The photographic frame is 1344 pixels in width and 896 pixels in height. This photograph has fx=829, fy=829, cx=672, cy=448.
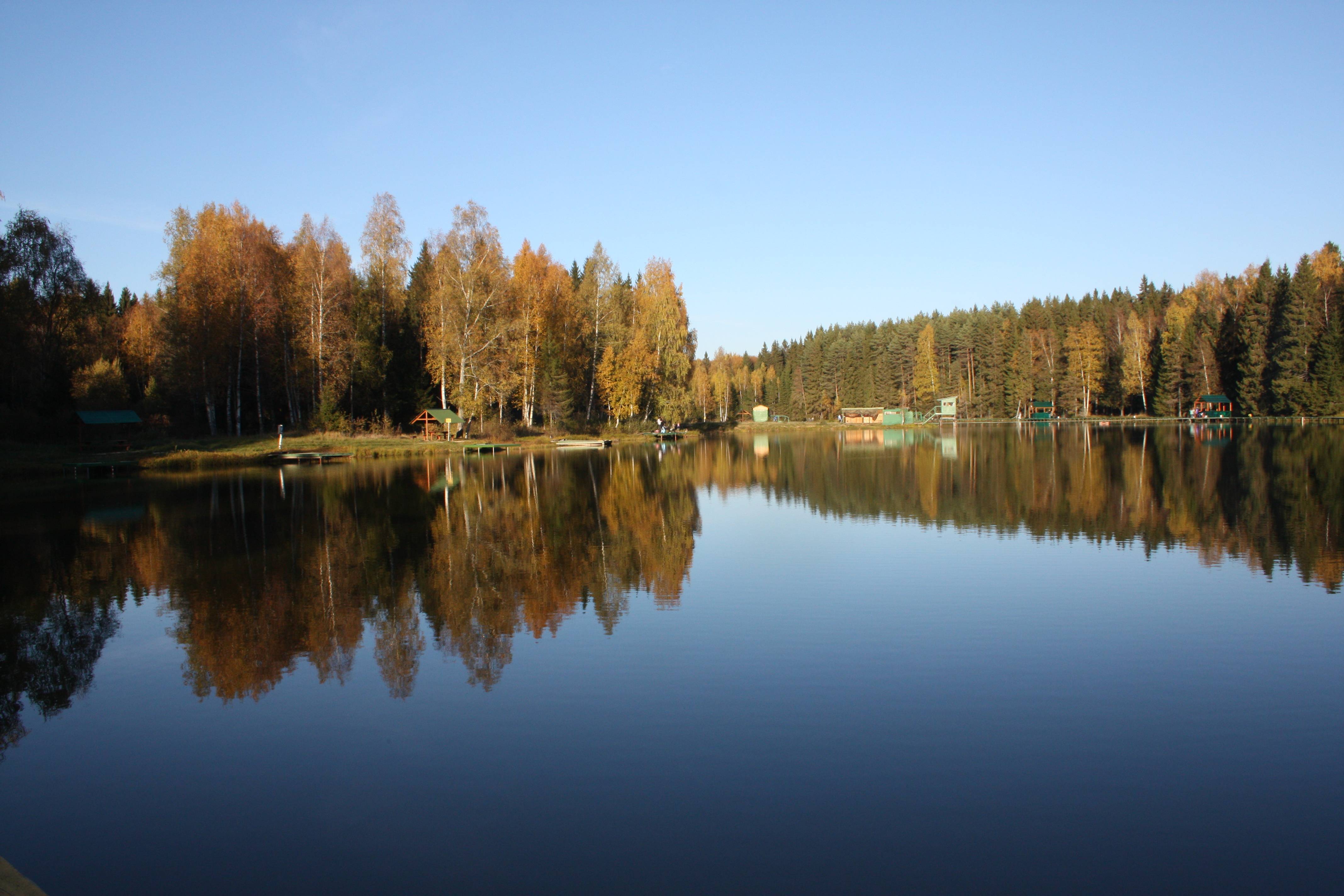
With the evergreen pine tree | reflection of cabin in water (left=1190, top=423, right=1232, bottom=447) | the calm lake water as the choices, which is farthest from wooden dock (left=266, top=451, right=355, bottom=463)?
the evergreen pine tree

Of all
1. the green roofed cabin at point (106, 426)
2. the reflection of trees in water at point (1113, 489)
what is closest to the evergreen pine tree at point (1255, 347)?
the reflection of trees in water at point (1113, 489)

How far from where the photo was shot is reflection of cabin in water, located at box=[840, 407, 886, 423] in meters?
A: 102

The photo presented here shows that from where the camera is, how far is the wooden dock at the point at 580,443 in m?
53.2

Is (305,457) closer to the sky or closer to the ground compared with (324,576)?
closer to the sky

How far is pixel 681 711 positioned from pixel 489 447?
1695 inches

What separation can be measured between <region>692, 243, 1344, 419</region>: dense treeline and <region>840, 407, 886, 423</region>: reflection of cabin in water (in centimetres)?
578

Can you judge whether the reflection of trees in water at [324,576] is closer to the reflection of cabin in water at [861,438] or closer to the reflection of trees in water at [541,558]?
the reflection of trees in water at [541,558]

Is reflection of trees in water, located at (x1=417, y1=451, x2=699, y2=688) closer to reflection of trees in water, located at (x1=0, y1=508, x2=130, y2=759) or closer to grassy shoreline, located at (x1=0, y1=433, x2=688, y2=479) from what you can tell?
reflection of trees in water, located at (x1=0, y1=508, x2=130, y2=759)

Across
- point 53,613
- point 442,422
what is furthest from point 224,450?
point 53,613

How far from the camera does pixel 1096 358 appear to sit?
301 feet

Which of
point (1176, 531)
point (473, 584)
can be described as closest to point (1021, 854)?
point (473, 584)

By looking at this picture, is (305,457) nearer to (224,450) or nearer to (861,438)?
(224,450)

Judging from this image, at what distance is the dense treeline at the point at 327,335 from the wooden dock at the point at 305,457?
16.2 feet

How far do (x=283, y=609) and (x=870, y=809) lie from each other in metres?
8.51
